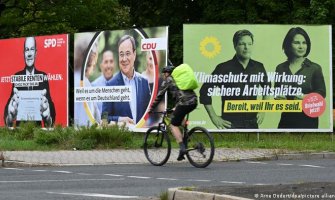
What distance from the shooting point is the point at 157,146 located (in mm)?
14461

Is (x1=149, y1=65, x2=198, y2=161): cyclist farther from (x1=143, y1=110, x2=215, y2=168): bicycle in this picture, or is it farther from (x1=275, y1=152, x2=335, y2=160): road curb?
(x1=275, y1=152, x2=335, y2=160): road curb

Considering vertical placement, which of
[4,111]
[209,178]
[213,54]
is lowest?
[209,178]

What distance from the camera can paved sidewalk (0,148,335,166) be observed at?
15.3m

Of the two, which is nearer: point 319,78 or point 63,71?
point 319,78

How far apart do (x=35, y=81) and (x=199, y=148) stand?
36.0ft

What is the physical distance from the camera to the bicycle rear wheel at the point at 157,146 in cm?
1418

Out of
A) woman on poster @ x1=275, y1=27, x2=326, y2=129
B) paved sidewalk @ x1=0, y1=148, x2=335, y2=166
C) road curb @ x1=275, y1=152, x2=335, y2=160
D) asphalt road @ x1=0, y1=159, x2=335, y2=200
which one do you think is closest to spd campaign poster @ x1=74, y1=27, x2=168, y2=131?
paved sidewalk @ x1=0, y1=148, x2=335, y2=166

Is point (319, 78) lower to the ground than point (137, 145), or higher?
higher

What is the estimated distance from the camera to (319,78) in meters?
20.2

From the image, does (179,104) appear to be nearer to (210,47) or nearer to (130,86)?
(210,47)

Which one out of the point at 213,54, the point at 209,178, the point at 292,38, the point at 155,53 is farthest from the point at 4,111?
the point at 209,178

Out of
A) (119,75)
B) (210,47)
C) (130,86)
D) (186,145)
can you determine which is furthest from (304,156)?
(119,75)

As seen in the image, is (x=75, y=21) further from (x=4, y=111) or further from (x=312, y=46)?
(x=312, y=46)

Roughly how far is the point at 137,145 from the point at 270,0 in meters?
19.1
